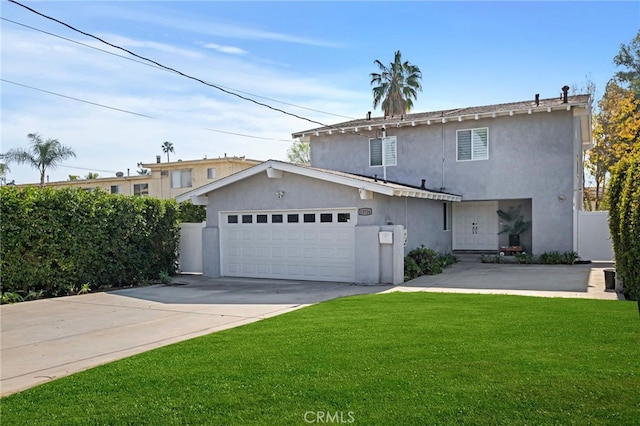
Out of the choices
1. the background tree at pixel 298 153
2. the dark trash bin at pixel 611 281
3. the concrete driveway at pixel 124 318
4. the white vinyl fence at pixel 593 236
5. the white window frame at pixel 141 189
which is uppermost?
the background tree at pixel 298 153

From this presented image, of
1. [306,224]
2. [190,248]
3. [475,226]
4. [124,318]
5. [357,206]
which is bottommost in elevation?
[124,318]

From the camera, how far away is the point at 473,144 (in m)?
20.2

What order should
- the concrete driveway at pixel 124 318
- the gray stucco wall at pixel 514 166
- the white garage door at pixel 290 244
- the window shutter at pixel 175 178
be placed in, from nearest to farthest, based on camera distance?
the concrete driveway at pixel 124 318
the white garage door at pixel 290 244
the gray stucco wall at pixel 514 166
the window shutter at pixel 175 178

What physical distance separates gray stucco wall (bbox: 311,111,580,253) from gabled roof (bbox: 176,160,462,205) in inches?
87.9

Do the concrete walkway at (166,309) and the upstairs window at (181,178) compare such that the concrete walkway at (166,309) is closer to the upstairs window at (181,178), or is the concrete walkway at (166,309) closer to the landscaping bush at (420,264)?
the landscaping bush at (420,264)

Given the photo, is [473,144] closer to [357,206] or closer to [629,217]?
[357,206]

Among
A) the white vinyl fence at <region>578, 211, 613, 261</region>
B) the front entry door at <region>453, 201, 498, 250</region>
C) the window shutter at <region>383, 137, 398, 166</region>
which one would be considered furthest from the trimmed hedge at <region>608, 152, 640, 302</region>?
the window shutter at <region>383, 137, 398, 166</region>

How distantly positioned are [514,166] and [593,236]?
12.7ft

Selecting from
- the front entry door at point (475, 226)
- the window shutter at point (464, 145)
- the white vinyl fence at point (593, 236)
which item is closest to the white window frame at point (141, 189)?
the front entry door at point (475, 226)

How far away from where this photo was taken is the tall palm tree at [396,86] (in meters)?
32.7

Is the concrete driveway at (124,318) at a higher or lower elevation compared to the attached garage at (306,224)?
lower

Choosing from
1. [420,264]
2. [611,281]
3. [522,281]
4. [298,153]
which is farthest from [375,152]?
[298,153]

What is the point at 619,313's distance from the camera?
8.58m

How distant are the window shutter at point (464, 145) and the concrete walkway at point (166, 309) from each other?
475cm
